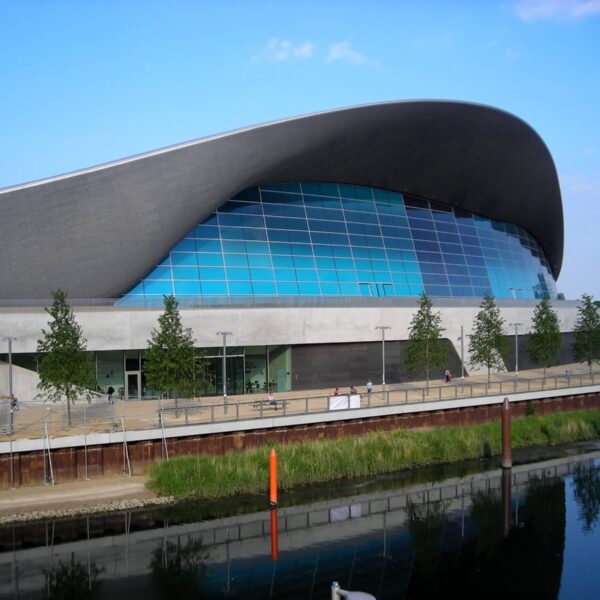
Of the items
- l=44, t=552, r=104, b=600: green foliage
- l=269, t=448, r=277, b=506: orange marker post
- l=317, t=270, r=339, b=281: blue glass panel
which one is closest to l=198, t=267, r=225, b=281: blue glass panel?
l=317, t=270, r=339, b=281: blue glass panel

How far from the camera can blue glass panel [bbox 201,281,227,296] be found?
119 feet

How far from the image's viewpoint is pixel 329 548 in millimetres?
18938

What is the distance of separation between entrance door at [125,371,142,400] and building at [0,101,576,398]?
6cm

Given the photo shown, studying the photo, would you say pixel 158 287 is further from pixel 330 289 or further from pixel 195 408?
pixel 195 408

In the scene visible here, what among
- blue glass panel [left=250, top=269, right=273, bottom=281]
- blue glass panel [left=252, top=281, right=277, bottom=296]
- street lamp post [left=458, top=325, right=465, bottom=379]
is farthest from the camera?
street lamp post [left=458, top=325, right=465, bottom=379]

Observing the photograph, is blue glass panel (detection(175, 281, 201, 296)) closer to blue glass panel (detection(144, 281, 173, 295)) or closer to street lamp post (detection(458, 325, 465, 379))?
blue glass panel (detection(144, 281, 173, 295))

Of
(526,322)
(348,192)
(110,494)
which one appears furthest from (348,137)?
(110,494)

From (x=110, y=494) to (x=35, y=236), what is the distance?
14192mm

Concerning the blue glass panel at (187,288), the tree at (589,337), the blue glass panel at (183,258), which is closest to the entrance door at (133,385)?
the blue glass panel at (187,288)

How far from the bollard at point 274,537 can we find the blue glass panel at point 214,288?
16618 millimetres

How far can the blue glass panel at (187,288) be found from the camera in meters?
35.8

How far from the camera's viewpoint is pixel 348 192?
44.7m

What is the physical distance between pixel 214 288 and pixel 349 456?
1400 cm

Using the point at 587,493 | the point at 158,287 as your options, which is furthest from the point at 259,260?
the point at 587,493
